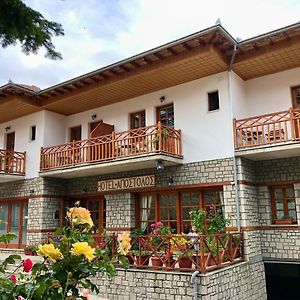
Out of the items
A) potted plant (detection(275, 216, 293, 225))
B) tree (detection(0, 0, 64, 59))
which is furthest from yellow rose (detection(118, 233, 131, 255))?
potted plant (detection(275, 216, 293, 225))

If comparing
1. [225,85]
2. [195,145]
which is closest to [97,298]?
[195,145]

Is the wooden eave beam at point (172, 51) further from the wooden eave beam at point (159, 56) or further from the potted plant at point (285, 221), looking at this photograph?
the potted plant at point (285, 221)

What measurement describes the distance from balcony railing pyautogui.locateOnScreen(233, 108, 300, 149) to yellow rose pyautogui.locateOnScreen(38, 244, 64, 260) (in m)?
8.09

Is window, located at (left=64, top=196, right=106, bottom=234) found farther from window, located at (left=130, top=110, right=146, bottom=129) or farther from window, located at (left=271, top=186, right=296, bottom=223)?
window, located at (left=271, top=186, right=296, bottom=223)

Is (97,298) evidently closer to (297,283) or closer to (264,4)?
(297,283)

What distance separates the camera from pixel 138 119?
12.8m

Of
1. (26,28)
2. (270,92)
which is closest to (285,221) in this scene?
(270,92)

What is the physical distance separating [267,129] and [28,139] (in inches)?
381

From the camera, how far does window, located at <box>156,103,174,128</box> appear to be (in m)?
11.9

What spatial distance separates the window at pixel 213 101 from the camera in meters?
10.9

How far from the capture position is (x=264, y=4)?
9180mm

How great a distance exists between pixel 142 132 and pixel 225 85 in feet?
10.1

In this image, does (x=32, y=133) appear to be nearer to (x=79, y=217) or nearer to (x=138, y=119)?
(x=138, y=119)

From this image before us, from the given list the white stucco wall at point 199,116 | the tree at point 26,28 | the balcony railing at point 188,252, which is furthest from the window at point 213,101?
the tree at point 26,28
